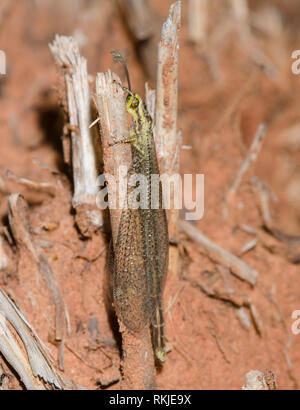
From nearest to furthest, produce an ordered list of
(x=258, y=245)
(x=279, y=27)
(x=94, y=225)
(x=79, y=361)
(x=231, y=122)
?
(x=79, y=361) < (x=94, y=225) < (x=258, y=245) < (x=231, y=122) < (x=279, y=27)

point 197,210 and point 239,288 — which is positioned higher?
point 197,210

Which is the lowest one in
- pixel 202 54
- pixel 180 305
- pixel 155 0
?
pixel 180 305

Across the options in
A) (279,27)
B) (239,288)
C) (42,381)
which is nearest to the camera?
(42,381)

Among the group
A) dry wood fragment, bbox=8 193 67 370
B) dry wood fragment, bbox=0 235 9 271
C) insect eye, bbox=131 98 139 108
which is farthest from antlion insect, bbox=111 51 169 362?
dry wood fragment, bbox=0 235 9 271

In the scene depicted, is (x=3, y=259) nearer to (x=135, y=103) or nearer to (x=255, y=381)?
(x=135, y=103)

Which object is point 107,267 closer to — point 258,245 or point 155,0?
point 258,245

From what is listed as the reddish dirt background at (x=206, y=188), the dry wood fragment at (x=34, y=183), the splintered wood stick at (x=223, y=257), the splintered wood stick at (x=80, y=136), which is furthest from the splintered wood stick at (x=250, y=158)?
the dry wood fragment at (x=34, y=183)

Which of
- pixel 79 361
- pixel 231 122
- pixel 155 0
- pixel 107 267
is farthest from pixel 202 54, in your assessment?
pixel 79 361
